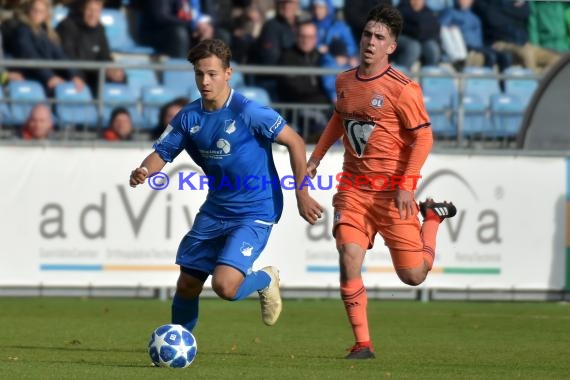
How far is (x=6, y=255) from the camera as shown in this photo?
14836mm

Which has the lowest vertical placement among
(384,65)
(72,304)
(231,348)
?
(72,304)

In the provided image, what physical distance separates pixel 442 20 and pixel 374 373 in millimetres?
13911

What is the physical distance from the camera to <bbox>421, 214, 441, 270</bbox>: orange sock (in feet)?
34.3

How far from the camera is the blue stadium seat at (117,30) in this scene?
19.9 meters

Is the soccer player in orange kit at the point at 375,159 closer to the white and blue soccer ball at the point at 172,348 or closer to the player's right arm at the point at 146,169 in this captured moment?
the player's right arm at the point at 146,169

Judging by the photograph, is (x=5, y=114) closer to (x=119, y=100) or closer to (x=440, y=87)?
(x=119, y=100)

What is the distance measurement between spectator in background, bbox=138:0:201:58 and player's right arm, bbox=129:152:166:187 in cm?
1014

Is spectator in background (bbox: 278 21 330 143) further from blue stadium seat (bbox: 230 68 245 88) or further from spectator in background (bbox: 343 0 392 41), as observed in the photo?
spectator in background (bbox: 343 0 392 41)

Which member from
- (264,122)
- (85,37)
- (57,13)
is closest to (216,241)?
(264,122)

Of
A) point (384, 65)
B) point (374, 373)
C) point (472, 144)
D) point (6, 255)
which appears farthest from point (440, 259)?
point (374, 373)

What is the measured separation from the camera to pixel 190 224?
597 inches

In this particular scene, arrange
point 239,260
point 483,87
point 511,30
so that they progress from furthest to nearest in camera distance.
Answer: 1. point 511,30
2. point 483,87
3. point 239,260

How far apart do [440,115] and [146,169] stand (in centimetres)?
881

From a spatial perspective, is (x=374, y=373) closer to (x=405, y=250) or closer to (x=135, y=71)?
(x=405, y=250)
